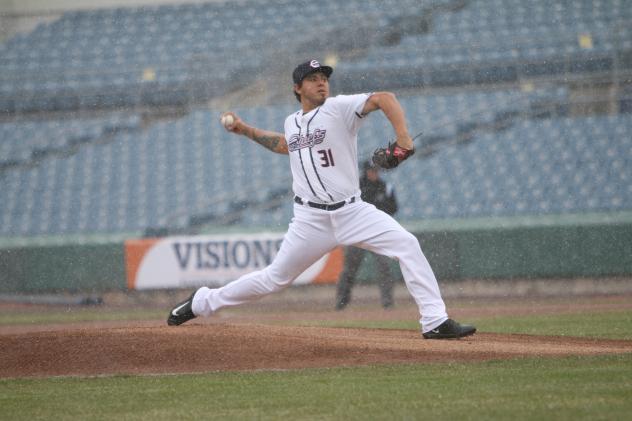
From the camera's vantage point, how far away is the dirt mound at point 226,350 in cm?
608

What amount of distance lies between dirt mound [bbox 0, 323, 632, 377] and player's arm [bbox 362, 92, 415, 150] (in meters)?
1.28

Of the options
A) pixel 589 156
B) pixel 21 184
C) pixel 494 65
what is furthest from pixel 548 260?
pixel 21 184

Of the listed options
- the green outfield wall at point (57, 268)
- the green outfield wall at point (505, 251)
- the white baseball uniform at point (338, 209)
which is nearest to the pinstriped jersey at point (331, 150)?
the white baseball uniform at point (338, 209)

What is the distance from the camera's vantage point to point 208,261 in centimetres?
1291

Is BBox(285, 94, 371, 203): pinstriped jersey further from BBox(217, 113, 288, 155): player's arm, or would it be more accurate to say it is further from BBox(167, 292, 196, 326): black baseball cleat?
BBox(167, 292, 196, 326): black baseball cleat

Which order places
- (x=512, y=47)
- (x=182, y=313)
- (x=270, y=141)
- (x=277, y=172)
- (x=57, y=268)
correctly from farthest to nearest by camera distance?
(x=512, y=47) → (x=277, y=172) → (x=57, y=268) → (x=182, y=313) → (x=270, y=141)

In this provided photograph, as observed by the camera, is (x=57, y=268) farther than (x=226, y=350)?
Yes

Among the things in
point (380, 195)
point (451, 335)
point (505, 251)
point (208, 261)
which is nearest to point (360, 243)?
point (451, 335)

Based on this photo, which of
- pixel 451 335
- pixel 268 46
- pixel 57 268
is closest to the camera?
pixel 451 335

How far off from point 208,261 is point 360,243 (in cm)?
673

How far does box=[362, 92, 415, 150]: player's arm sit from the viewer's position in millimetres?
5941

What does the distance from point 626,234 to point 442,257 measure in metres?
2.38

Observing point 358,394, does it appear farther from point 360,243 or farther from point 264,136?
point 264,136

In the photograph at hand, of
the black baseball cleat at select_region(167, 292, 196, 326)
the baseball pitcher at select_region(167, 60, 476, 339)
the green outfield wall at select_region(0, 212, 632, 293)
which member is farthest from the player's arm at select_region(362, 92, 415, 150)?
the green outfield wall at select_region(0, 212, 632, 293)
